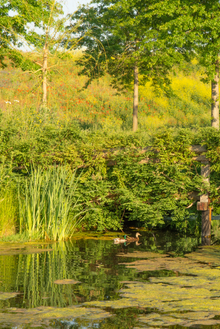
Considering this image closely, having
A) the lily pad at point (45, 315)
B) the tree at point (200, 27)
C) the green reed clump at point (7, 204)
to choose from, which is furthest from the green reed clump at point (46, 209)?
the tree at point (200, 27)

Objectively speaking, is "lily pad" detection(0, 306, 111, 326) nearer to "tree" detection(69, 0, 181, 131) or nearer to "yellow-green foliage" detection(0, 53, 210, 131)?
"tree" detection(69, 0, 181, 131)

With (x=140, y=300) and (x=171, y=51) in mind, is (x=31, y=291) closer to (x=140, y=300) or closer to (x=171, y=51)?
(x=140, y=300)

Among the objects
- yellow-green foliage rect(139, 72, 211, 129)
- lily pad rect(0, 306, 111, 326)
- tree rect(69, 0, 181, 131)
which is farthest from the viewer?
yellow-green foliage rect(139, 72, 211, 129)

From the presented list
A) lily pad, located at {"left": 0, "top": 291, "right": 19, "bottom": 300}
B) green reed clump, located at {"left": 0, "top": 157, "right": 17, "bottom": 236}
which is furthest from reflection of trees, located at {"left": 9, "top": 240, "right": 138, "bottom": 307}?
green reed clump, located at {"left": 0, "top": 157, "right": 17, "bottom": 236}

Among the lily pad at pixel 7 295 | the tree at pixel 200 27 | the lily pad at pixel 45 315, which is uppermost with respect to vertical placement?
the tree at pixel 200 27

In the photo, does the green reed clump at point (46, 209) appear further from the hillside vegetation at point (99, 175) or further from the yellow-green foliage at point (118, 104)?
the yellow-green foliage at point (118, 104)

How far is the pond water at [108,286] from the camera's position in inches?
149

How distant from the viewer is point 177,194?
29.4 feet

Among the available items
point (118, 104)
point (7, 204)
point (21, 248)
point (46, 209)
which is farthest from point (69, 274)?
point (118, 104)

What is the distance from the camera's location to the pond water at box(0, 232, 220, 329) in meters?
3.79

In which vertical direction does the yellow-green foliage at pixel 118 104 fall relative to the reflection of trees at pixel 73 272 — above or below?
above

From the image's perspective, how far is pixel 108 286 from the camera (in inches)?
195

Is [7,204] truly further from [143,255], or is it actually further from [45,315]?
[45,315]

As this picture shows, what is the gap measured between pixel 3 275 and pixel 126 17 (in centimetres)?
1592
